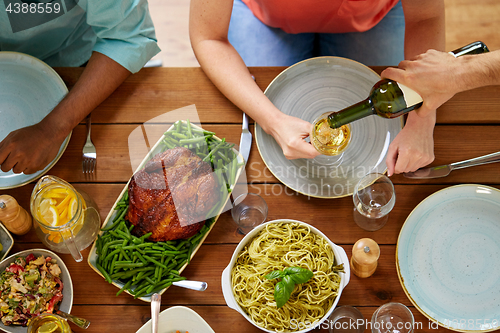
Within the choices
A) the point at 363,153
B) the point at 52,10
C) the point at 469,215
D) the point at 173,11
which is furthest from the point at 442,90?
the point at 173,11

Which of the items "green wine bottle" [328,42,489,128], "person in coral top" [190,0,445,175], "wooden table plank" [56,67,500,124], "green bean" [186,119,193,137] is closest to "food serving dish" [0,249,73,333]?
"wooden table plank" [56,67,500,124]

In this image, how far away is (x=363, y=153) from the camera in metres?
1.35

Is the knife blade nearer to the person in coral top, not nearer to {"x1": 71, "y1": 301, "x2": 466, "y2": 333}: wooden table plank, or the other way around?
the person in coral top

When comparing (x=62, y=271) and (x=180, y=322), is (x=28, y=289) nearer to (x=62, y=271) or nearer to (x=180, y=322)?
(x=62, y=271)

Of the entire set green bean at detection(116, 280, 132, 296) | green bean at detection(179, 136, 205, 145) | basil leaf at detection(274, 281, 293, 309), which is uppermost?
green bean at detection(179, 136, 205, 145)

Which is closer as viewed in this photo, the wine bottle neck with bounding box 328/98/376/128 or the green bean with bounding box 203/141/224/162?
the wine bottle neck with bounding box 328/98/376/128

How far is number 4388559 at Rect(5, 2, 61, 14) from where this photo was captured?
1294mm

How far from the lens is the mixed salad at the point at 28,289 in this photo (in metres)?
1.19

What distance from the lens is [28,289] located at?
47.6 inches

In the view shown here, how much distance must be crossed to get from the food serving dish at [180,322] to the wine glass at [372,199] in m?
0.65

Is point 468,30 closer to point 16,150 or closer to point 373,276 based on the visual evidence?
point 373,276

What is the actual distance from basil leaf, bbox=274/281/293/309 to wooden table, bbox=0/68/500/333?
21 cm

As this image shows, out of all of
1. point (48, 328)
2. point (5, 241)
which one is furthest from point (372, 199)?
point (5, 241)

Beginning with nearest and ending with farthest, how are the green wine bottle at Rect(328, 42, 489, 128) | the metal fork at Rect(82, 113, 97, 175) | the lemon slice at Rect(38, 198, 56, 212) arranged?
the green wine bottle at Rect(328, 42, 489, 128) < the lemon slice at Rect(38, 198, 56, 212) < the metal fork at Rect(82, 113, 97, 175)
